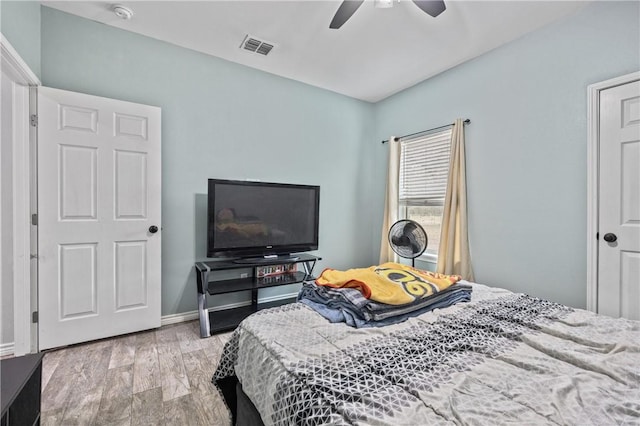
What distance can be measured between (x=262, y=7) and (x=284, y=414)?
8.72ft

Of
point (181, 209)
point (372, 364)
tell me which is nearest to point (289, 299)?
point (181, 209)

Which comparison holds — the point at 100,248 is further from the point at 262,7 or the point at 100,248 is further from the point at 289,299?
the point at 262,7

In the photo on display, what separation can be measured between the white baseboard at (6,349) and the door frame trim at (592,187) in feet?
14.3

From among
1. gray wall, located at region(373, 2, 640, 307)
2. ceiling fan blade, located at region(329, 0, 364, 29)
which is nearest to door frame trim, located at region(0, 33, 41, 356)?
ceiling fan blade, located at region(329, 0, 364, 29)

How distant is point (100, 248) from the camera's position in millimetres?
2361

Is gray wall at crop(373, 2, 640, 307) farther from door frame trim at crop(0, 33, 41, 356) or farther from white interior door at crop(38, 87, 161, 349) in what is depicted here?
door frame trim at crop(0, 33, 41, 356)

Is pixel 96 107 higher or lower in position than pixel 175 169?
higher

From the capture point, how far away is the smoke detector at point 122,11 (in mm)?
2252

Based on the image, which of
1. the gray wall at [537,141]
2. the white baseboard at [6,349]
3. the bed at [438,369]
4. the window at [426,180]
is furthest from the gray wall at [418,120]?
the bed at [438,369]

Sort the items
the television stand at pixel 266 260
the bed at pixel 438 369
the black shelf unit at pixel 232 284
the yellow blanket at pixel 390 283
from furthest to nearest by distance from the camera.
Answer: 1. the television stand at pixel 266 260
2. the black shelf unit at pixel 232 284
3. the yellow blanket at pixel 390 283
4. the bed at pixel 438 369

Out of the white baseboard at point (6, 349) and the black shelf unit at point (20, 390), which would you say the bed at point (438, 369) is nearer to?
the black shelf unit at point (20, 390)

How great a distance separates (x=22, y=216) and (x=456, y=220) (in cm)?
371

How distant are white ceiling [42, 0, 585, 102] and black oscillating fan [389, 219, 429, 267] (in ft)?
5.62

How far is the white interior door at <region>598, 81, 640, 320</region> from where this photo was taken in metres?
1.99
